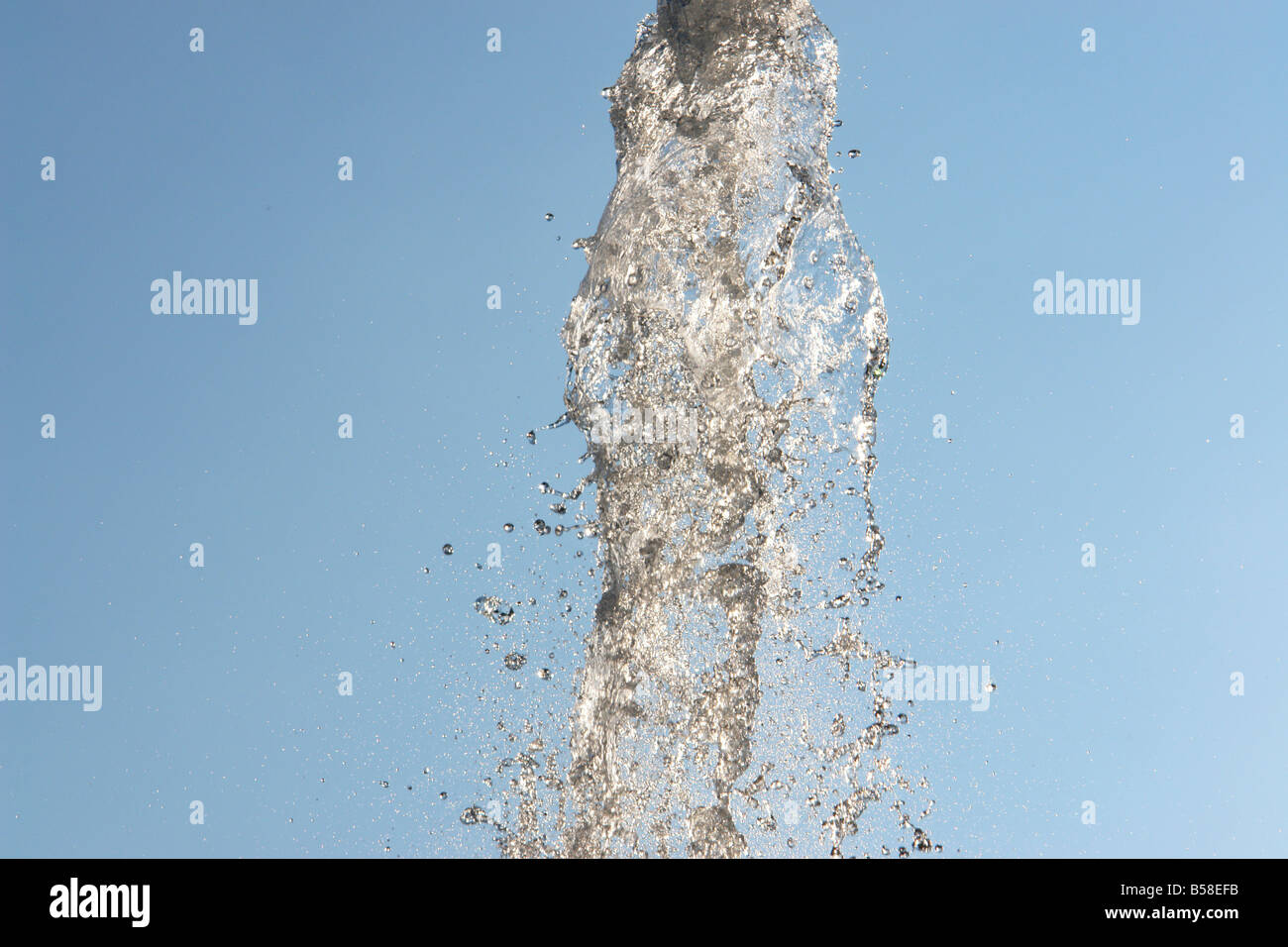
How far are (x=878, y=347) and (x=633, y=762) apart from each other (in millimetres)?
3792

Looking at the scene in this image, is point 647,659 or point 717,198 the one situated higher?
point 717,198

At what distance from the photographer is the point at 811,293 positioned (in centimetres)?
977

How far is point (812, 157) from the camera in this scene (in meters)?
10.3
